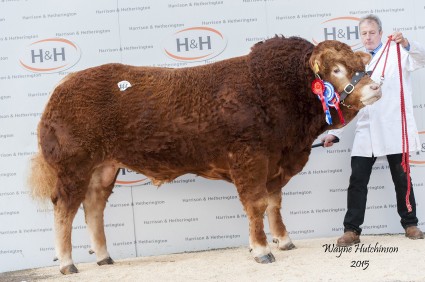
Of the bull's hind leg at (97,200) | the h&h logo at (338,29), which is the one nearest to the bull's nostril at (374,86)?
the h&h logo at (338,29)

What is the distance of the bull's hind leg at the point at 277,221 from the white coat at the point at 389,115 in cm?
87

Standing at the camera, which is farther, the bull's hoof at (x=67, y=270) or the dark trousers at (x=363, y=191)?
the dark trousers at (x=363, y=191)

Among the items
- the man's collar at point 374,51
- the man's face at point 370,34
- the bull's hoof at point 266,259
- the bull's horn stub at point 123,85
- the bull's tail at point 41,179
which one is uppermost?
the man's face at point 370,34

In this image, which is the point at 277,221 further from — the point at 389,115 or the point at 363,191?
the point at 389,115

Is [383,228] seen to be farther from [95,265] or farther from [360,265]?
Answer: [95,265]

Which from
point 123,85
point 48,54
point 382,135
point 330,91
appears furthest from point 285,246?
point 48,54

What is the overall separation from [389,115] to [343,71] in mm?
896

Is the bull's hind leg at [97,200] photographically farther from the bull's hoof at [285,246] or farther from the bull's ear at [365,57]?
the bull's ear at [365,57]

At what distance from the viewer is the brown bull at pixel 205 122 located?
189 inches

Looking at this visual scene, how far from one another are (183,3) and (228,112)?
1.71 meters

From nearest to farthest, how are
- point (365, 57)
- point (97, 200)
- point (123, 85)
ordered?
point (365, 57), point (123, 85), point (97, 200)

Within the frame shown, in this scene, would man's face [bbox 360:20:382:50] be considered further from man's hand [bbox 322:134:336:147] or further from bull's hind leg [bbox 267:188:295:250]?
bull's hind leg [bbox 267:188:295:250]

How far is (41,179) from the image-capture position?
5.27 meters

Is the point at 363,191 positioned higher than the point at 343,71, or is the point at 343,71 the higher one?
the point at 343,71
